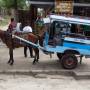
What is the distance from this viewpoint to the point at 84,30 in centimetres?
1427

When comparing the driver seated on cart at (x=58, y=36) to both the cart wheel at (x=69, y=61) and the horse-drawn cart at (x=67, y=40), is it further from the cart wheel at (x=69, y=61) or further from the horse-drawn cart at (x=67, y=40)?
the cart wheel at (x=69, y=61)

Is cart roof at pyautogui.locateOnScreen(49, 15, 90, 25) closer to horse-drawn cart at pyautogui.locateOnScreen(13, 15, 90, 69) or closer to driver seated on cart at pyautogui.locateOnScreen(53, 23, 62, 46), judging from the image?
horse-drawn cart at pyautogui.locateOnScreen(13, 15, 90, 69)

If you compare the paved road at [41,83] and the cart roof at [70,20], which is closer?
the paved road at [41,83]

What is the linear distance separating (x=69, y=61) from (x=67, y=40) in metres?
0.73

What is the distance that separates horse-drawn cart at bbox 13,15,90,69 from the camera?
14094mm

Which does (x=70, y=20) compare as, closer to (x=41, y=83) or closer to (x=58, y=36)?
(x=58, y=36)

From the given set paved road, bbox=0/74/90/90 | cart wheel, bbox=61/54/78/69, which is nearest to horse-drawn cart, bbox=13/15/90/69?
cart wheel, bbox=61/54/78/69

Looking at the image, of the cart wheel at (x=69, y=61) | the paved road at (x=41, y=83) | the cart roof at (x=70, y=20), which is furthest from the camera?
the cart wheel at (x=69, y=61)

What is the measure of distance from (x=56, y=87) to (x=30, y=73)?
2.35 metres

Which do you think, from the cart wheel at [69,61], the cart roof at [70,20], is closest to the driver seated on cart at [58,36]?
the cart roof at [70,20]

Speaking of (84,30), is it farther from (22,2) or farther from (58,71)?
(22,2)

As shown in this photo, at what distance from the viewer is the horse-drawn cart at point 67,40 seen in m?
14.1

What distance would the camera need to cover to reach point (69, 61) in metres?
14.2

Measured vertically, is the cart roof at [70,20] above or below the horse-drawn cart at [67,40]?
above
